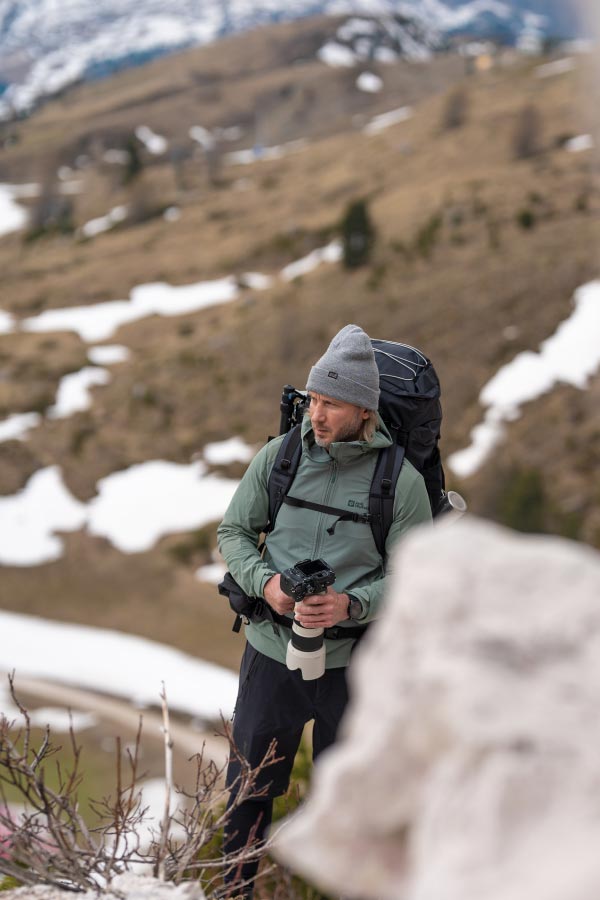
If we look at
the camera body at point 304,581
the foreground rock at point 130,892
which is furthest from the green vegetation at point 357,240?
the foreground rock at point 130,892

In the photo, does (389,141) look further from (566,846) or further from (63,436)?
(566,846)

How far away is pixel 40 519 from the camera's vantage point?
3297 centimetres

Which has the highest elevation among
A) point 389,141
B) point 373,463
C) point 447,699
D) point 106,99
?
point 447,699

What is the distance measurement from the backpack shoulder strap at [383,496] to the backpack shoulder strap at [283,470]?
383mm

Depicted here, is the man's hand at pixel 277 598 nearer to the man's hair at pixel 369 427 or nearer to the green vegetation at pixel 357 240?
the man's hair at pixel 369 427

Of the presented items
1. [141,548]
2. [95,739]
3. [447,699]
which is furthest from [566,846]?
[141,548]

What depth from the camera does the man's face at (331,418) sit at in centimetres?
385

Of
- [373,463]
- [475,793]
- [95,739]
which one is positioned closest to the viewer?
[475,793]

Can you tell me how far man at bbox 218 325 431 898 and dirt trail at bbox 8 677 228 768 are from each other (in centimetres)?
1750

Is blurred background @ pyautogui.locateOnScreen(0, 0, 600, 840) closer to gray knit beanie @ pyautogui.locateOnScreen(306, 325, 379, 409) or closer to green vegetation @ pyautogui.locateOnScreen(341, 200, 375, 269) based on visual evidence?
green vegetation @ pyautogui.locateOnScreen(341, 200, 375, 269)

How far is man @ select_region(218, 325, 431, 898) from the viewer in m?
3.79

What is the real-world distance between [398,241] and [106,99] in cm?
11393

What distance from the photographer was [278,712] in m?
4.02

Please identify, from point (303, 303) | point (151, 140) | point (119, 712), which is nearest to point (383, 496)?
point (119, 712)
